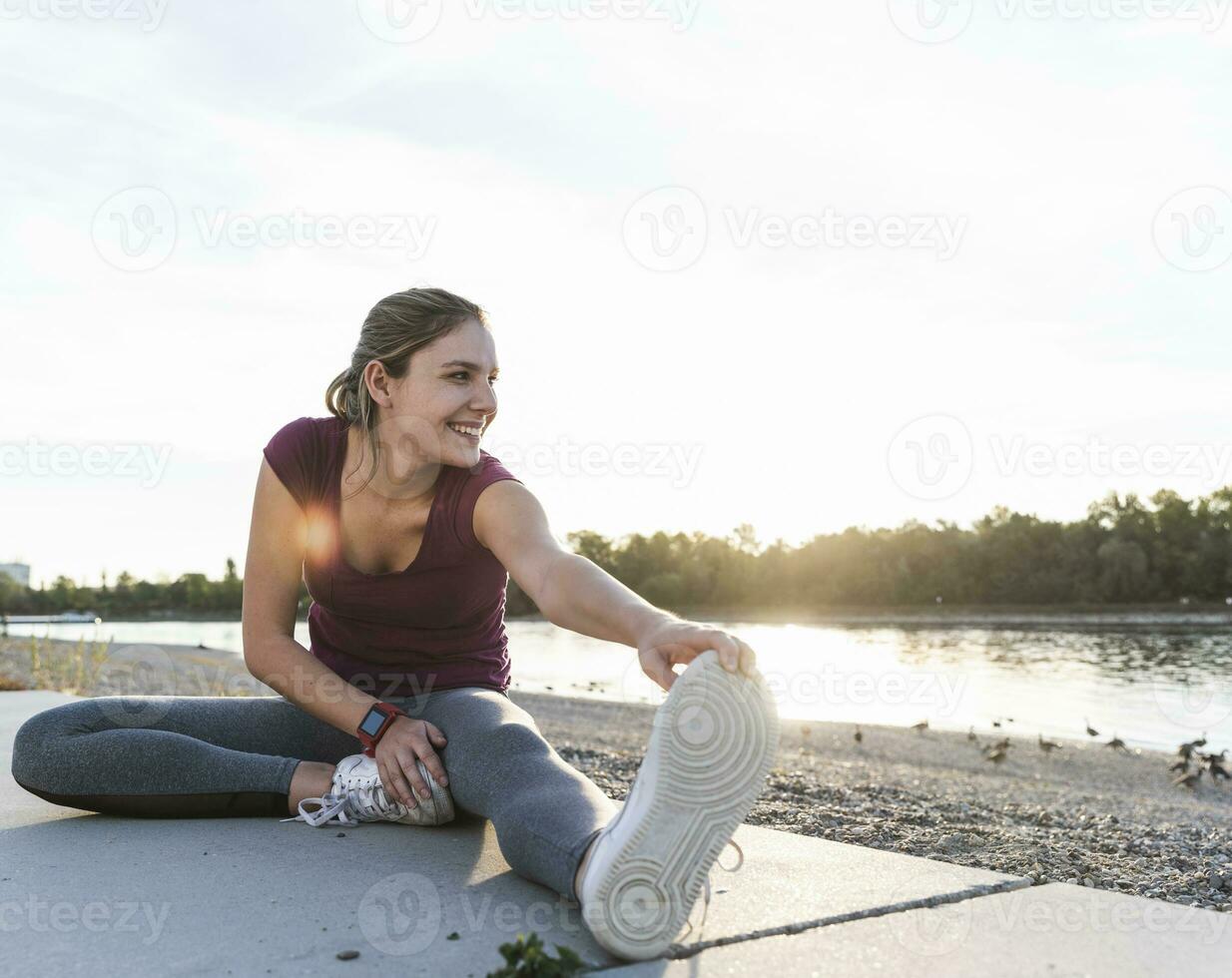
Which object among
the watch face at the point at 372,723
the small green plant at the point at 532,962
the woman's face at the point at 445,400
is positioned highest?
the woman's face at the point at 445,400

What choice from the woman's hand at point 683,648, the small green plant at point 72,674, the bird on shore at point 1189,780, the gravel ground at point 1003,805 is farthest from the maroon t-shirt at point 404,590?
the bird on shore at point 1189,780

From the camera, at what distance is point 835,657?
2570cm

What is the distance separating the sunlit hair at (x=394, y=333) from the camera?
2354 mm

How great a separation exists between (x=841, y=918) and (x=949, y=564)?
182 ft

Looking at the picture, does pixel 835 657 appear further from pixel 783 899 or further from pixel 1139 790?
pixel 783 899

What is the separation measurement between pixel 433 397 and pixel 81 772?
1.21 meters

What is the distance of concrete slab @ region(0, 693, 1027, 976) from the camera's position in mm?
1505

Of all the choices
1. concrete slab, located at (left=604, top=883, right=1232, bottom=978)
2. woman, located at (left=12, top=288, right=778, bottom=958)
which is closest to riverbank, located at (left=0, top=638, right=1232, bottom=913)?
concrete slab, located at (left=604, top=883, right=1232, bottom=978)

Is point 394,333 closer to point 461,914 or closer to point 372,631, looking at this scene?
point 372,631

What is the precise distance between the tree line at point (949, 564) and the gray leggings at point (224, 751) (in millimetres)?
43541

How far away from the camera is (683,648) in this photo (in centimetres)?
151

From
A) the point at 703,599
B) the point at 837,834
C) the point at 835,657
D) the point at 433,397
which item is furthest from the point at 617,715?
the point at 703,599

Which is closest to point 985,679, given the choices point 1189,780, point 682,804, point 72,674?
point 1189,780

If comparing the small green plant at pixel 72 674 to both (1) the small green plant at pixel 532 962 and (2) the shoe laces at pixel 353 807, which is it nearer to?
(2) the shoe laces at pixel 353 807
